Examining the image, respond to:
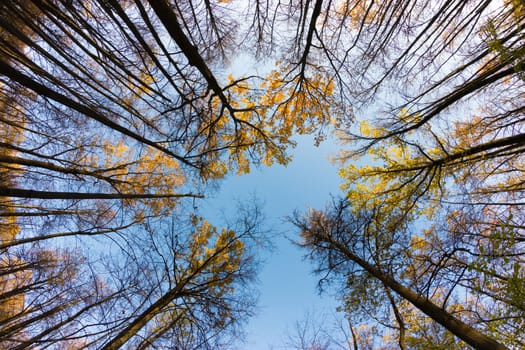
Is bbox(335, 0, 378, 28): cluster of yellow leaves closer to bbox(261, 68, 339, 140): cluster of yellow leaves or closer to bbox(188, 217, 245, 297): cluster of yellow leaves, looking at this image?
bbox(261, 68, 339, 140): cluster of yellow leaves

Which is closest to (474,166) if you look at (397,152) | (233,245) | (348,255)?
(397,152)

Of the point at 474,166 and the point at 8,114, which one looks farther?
the point at 474,166

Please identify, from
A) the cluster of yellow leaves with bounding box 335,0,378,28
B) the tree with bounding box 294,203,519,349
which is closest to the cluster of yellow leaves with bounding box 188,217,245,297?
the tree with bounding box 294,203,519,349

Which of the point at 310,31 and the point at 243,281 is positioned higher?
the point at 310,31

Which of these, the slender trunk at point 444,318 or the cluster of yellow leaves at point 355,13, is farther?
the cluster of yellow leaves at point 355,13

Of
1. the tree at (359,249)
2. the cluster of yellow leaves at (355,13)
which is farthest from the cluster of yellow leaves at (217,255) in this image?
the cluster of yellow leaves at (355,13)

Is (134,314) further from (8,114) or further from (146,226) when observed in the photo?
(8,114)

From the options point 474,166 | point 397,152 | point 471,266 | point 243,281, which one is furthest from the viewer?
point 243,281

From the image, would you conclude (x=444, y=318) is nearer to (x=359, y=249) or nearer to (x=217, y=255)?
(x=359, y=249)

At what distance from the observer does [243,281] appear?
6867 mm

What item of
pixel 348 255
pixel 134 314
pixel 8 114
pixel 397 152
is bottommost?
pixel 134 314

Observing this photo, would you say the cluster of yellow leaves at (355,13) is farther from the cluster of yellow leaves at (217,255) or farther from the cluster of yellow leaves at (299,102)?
the cluster of yellow leaves at (217,255)

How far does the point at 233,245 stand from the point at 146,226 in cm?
262

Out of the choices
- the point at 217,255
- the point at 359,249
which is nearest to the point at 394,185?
the point at 359,249
